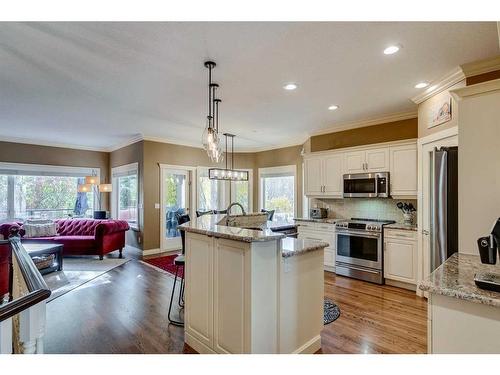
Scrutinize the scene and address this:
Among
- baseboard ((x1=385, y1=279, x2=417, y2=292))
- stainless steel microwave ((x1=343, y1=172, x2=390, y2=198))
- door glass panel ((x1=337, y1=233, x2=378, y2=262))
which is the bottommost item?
baseboard ((x1=385, y1=279, x2=417, y2=292))

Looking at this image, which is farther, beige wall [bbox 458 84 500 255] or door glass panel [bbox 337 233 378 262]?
door glass panel [bbox 337 233 378 262]

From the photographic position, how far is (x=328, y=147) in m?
5.60

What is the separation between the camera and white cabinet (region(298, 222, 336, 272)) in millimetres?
4867

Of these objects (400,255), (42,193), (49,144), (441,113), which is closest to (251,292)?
(400,255)

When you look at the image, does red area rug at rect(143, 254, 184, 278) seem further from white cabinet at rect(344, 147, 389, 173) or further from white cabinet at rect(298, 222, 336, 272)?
white cabinet at rect(344, 147, 389, 173)

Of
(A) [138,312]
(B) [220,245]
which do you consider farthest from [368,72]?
(A) [138,312]

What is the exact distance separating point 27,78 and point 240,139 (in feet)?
14.0

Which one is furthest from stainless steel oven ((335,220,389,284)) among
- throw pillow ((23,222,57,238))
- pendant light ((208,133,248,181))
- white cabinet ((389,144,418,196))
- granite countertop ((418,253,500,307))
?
throw pillow ((23,222,57,238))

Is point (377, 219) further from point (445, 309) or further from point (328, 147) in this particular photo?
point (445, 309)

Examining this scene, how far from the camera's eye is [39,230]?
5914 millimetres

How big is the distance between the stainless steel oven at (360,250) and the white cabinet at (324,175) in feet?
2.44

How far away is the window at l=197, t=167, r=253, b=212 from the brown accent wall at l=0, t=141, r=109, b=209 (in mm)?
2796

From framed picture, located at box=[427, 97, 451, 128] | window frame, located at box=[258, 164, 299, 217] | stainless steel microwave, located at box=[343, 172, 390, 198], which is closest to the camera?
framed picture, located at box=[427, 97, 451, 128]

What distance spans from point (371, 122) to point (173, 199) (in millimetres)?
4568
